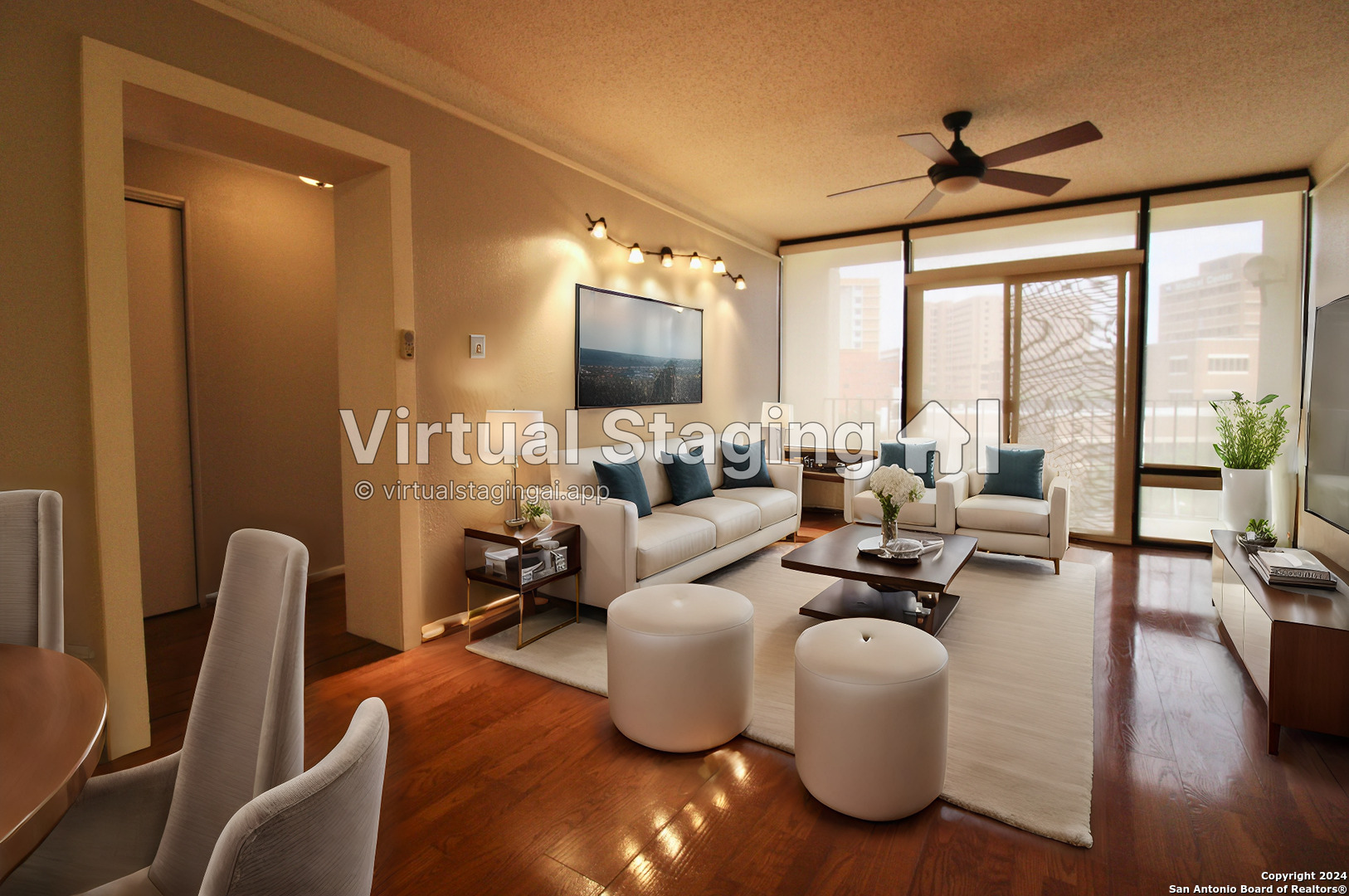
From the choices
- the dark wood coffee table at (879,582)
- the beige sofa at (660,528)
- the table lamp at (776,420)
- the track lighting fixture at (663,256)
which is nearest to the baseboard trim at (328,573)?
the beige sofa at (660,528)

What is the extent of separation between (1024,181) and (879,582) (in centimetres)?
242

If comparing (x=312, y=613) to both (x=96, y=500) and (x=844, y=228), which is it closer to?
(x=96, y=500)

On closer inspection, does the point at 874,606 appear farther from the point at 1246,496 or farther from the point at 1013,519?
the point at 1246,496

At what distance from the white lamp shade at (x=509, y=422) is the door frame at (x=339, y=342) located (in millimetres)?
445

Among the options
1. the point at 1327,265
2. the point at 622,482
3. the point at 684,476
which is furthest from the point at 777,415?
the point at 1327,265

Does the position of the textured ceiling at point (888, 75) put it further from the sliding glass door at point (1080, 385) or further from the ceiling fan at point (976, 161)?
the sliding glass door at point (1080, 385)

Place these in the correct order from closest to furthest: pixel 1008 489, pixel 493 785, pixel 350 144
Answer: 1. pixel 493 785
2. pixel 350 144
3. pixel 1008 489

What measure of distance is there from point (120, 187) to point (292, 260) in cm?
216

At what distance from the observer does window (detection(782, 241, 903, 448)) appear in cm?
654

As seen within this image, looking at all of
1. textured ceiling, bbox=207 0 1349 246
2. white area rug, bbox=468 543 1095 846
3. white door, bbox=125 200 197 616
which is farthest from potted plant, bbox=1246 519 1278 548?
white door, bbox=125 200 197 616

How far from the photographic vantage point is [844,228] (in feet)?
21.6

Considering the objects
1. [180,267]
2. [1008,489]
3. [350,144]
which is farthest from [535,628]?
[1008,489]

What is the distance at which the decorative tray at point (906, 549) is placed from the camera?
138 inches

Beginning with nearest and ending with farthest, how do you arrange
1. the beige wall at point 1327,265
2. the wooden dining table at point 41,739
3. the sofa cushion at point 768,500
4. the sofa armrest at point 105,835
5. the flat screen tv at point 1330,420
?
the wooden dining table at point 41,739, the sofa armrest at point 105,835, the flat screen tv at point 1330,420, the beige wall at point 1327,265, the sofa cushion at point 768,500
